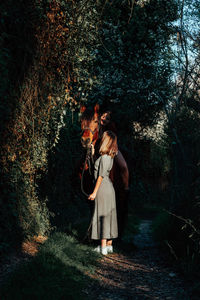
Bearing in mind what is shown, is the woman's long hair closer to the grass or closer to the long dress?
the long dress

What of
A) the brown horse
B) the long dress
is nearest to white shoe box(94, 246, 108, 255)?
the long dress

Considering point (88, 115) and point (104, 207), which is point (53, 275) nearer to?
point (104, 207)

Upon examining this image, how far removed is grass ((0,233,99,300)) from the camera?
151 inches

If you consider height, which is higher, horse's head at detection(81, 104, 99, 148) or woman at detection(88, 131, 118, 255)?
horse's head at detection(81, 104, 99, 148)

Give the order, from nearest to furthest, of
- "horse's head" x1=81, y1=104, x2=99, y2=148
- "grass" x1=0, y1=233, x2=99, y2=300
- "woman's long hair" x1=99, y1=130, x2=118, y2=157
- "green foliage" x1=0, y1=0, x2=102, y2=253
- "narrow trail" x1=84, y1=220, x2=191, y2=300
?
"grass" x1=0, y1=233, x2=99, y2=300 → "narrow trail" x1=84, y1=220, x2=191, y2=300 → "green foliage" x1=0, y1=0, x2=102, y2=253 → "horse's head" x1=81, y1=104, x2=99, y2=148 → "woman's long hair" x1=99, y1=130, x2=118, y2=157

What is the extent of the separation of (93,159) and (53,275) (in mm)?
2711

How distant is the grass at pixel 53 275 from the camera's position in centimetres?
383

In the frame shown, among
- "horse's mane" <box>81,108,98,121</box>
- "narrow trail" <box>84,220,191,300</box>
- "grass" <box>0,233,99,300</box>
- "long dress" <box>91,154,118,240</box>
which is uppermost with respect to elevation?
"horse's mane" <box>81,108,98,121</box>

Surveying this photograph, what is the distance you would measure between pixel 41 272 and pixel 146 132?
522 inches

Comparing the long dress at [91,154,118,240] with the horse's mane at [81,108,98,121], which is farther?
the long dress at [91,154,118,240]

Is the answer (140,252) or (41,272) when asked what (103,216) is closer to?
(140,252)

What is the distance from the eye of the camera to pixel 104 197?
655 centimetres

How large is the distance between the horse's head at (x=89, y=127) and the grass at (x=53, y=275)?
1.77 metres

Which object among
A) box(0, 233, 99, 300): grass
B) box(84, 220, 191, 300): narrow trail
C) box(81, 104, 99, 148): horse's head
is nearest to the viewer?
box(0, 233, 99, 300): grass
